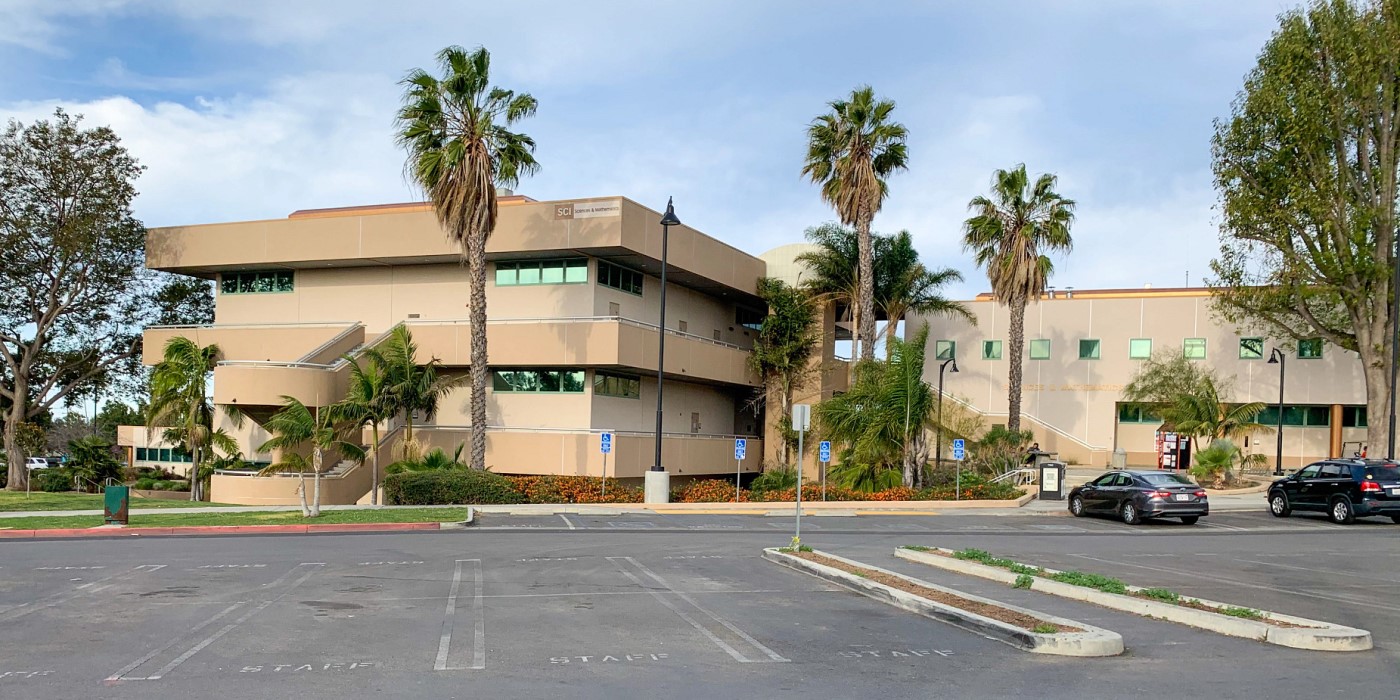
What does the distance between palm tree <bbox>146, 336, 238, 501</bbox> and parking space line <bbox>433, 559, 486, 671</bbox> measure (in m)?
24.0

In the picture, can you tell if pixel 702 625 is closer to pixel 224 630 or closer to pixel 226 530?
pixel 224 630

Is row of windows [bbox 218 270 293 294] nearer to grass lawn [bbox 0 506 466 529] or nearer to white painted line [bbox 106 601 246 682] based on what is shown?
grass lawn [bbox 0 506 466 529]

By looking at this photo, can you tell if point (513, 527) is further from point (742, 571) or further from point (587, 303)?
point (587, 303)

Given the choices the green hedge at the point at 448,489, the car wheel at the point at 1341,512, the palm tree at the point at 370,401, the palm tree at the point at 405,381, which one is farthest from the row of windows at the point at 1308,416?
the palm tree at the point at 370,401

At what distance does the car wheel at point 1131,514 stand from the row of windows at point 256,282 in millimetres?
30029

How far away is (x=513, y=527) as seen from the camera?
963 inches

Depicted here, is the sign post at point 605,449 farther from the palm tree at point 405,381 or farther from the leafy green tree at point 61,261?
the leafy green tree at point 61,261

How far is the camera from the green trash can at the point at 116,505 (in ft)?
75.5

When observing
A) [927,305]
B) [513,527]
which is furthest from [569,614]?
[927,305]

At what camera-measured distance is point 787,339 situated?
146ft

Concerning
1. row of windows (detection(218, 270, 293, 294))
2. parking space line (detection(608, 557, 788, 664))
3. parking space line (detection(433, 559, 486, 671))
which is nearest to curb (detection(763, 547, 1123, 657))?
parking space line (detection(608, 557, 788, 664))

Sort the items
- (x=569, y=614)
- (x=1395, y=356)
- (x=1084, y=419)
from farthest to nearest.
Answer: (x=1084, y=419) → (x=1395, y=356) → (x=569, y=614)

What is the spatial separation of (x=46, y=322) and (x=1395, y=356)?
48739 mm

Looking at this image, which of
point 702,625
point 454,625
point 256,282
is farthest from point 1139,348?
point 454,625
